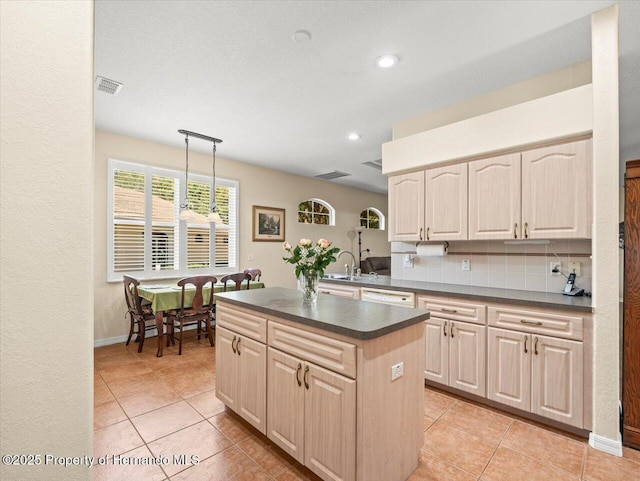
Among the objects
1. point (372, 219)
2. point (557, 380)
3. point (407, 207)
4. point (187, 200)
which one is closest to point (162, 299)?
point (187, 200)

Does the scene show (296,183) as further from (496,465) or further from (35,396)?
(35,396)

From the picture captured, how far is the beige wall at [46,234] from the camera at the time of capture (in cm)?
68

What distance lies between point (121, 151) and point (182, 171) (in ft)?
2.75

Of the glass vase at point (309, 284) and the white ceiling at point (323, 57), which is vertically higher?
the white ceiling at point (323, 57)

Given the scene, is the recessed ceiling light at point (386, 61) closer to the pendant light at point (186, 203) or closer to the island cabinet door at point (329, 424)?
the island cabinet door at point (329, 424)

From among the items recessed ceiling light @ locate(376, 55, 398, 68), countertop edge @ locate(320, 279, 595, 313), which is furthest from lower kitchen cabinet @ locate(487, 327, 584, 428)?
recessed ceiling light @ locate(376, 55, 398, 68)

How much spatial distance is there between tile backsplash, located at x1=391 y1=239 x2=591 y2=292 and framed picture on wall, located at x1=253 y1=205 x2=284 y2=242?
2932 millimetres

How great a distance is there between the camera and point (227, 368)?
92.6 inches

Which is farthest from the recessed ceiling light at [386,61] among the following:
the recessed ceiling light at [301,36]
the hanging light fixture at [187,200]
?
the hanging light fixture at [187,200]

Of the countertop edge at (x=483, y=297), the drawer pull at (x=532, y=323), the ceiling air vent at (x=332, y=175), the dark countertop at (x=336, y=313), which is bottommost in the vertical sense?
the drawer pull at (x=532, y=323)

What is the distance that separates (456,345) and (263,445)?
1739 mm

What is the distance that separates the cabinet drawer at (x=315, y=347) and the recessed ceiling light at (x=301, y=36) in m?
2.06

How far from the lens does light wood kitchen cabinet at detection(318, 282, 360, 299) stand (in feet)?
11.7

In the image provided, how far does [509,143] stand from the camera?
2721mm
